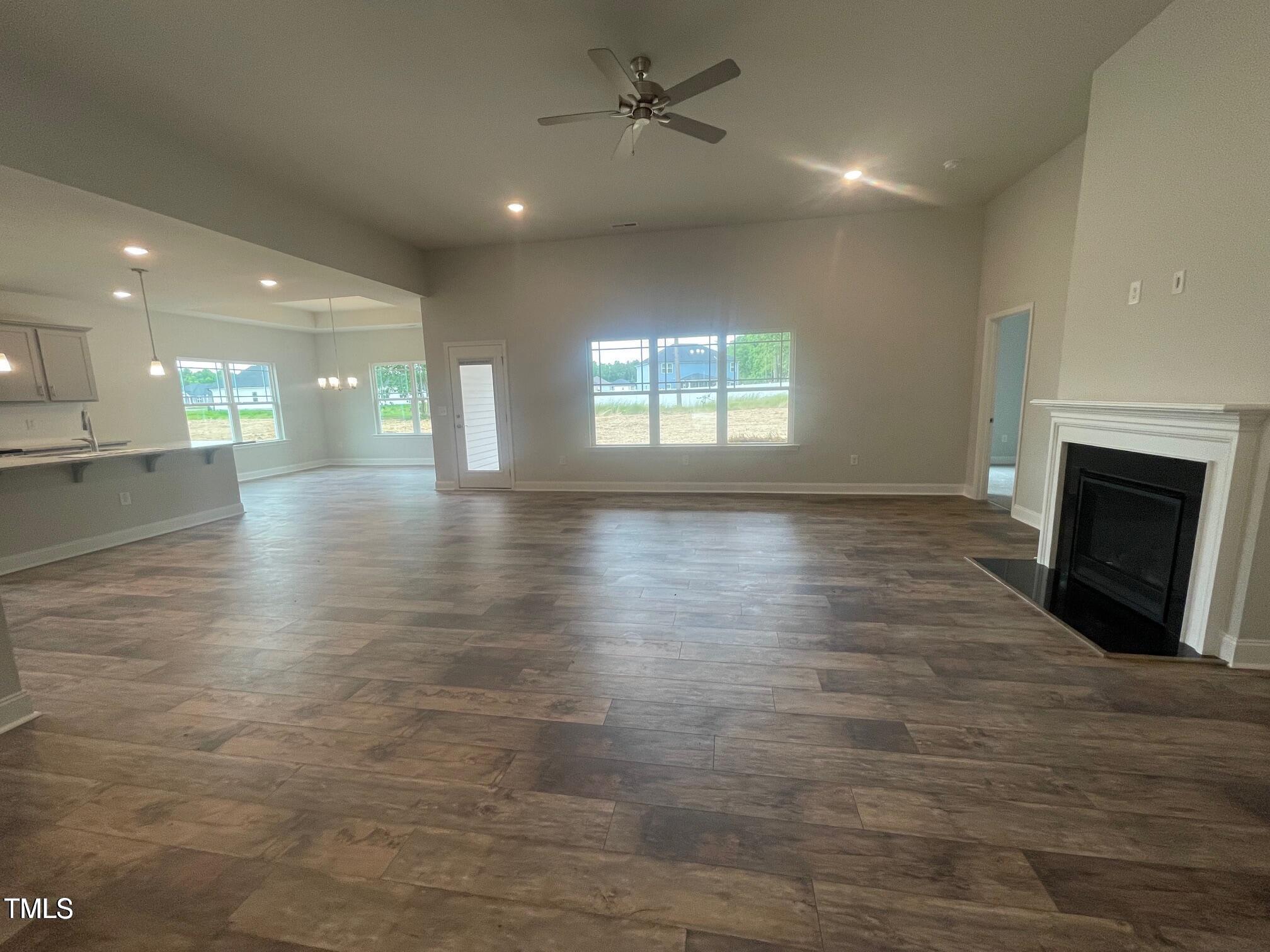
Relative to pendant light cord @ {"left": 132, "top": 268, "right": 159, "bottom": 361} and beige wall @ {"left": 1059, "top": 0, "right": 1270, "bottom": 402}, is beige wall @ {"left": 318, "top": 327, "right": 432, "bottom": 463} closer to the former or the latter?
pendant light cord @ {"left": 132, "top": 268, "right": 159, "bottom": 361}

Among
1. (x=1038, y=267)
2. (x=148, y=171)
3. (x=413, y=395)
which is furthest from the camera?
(x=413, y=395)

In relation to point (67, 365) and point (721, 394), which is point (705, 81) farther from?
point (67, 365)

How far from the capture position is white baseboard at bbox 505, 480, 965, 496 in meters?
5.86

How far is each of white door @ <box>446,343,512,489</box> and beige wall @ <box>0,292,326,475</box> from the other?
4421 mm

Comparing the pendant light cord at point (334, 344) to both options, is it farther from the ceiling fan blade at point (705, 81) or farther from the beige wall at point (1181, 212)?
the beige wall at point (1181, 212)

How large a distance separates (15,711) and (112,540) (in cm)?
365

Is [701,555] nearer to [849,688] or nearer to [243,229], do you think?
[849,688]

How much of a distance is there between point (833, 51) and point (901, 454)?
14.1 feet

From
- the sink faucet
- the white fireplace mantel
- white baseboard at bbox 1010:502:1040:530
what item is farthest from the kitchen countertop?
white baseboard at bbox 1010:502:1040:530

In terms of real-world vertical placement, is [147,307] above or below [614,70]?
below

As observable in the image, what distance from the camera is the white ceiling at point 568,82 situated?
249 centimetres

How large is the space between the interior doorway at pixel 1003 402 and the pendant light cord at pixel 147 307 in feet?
28.3

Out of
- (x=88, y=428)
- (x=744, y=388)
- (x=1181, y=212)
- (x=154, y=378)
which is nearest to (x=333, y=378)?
(x=154, y=378)

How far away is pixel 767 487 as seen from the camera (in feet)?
20.4
